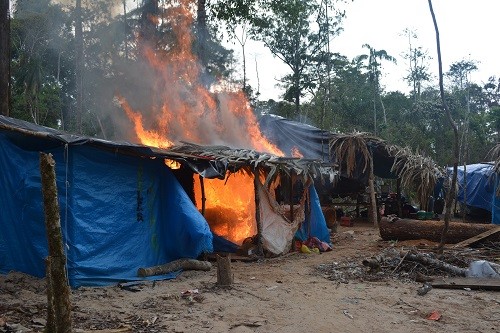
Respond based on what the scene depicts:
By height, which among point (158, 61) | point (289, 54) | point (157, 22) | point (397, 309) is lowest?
point (397, 309)

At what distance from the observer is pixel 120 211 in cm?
769

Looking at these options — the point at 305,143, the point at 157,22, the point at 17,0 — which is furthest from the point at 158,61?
the point at 17,0

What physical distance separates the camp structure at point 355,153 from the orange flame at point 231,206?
514 centimetres

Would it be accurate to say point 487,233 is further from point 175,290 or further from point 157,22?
point 157,22

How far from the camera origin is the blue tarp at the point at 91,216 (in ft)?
22.4

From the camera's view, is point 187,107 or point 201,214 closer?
point 201,214

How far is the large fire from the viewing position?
1488 centimetres

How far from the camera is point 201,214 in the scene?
8.96m

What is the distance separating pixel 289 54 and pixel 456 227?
22.1 m

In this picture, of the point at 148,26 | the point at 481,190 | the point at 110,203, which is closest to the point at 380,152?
the point at 481,190

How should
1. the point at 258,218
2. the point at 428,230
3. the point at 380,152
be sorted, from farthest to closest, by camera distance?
the point at 380,152
the point at 428,230
the point at 258,218

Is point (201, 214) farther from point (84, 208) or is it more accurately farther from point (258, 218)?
point (84, 208)

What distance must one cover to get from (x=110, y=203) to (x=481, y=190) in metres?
13.8

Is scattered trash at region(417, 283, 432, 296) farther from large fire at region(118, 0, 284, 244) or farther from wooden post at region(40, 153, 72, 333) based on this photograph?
large fire at region(118, 0, 284, 244)
